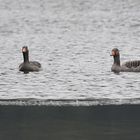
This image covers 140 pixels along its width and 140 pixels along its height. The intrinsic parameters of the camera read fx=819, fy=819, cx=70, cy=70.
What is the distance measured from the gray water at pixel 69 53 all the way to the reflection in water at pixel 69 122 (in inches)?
56.2

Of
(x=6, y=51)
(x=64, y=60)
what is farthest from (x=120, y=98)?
(x=6, y=51)

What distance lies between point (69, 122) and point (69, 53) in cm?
1492

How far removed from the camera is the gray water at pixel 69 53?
21000 millimetres

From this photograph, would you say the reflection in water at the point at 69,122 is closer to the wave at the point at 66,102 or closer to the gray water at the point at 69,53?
the wave at the point at 66,102

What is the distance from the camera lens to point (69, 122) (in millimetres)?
16234

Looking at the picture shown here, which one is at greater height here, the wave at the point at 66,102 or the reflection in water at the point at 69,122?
the reflection in water at the point at 69,122

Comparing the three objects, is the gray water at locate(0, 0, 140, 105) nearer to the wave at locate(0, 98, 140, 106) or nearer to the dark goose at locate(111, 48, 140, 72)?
the wave at locate(0, 98, 140, 106)

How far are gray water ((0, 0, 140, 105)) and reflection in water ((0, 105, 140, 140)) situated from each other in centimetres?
143

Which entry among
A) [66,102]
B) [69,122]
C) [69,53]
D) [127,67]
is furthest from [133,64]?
[69,122]

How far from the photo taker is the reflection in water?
48.4 feet

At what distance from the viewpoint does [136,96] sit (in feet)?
66.9

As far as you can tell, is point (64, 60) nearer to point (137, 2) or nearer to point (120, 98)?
point (120, 98)

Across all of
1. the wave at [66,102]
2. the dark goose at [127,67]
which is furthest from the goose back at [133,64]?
the wave at [66,102]

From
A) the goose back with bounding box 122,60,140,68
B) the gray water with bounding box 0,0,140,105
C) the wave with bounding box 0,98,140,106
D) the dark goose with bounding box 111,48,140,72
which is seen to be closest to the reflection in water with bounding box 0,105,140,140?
the wave with bounding box 0,98,140,106
